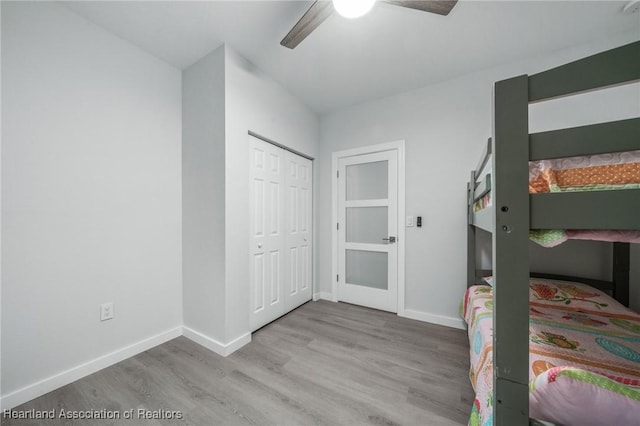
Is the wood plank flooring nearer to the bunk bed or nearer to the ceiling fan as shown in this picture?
the bunk bed

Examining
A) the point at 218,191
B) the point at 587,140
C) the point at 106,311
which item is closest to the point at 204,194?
the point at 218,191

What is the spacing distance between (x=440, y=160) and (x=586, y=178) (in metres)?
1.88

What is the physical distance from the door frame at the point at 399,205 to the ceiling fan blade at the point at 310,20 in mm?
1502

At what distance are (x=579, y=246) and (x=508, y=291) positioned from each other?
6.59 feet

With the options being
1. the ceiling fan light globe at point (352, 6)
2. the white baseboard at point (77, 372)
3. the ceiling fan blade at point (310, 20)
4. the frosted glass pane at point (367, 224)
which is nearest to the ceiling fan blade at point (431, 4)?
the ceiling fan light globe at point (352, 6)

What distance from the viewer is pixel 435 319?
2.38m

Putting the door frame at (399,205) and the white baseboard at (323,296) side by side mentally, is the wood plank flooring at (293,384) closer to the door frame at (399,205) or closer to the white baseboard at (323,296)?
the door frame at (399,205)

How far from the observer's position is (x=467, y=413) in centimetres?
128

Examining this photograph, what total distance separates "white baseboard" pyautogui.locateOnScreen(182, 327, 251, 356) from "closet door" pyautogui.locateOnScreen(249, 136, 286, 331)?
8.4 inches

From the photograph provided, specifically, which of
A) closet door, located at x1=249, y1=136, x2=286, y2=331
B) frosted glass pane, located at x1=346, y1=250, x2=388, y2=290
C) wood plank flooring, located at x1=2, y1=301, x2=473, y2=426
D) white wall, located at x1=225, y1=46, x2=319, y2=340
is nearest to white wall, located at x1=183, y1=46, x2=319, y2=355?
white wall, located at x1=225, y1=46, x2=319, y2=340

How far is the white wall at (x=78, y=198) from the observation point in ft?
4.48

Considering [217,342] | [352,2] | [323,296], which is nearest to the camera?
[352,2]

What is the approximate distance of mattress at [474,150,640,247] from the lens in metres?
0.61

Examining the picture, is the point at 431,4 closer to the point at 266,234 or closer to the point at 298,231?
the point at 266,234
